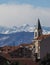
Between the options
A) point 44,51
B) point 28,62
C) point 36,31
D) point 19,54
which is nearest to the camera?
point 28,62

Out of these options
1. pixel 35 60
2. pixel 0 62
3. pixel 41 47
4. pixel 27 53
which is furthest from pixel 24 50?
pixel 0 62

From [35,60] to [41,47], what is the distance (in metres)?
14.4

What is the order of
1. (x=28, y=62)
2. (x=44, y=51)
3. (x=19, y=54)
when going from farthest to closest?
1. (x=19, y=54)
2. (x=44, y=51)
3. (x=28, y=62)

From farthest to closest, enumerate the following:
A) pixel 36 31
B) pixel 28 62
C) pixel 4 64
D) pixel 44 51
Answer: pixel 36 31
pixel 44 51
pixel 28 62
pixel 4 64

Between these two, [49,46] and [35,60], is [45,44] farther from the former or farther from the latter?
[35,60]

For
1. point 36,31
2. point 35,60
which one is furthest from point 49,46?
point 36,31

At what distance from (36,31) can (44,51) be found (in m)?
31.1

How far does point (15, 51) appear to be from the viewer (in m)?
91.9

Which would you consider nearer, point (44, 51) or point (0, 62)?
point (0, 62)

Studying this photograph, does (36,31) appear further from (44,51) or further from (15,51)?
(44,51)

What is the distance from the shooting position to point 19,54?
9162cm

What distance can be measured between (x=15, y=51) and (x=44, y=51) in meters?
23.8

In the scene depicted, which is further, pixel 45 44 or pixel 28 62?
pixel 45 44

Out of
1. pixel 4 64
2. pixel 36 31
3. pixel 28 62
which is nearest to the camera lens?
pixel 4 64
